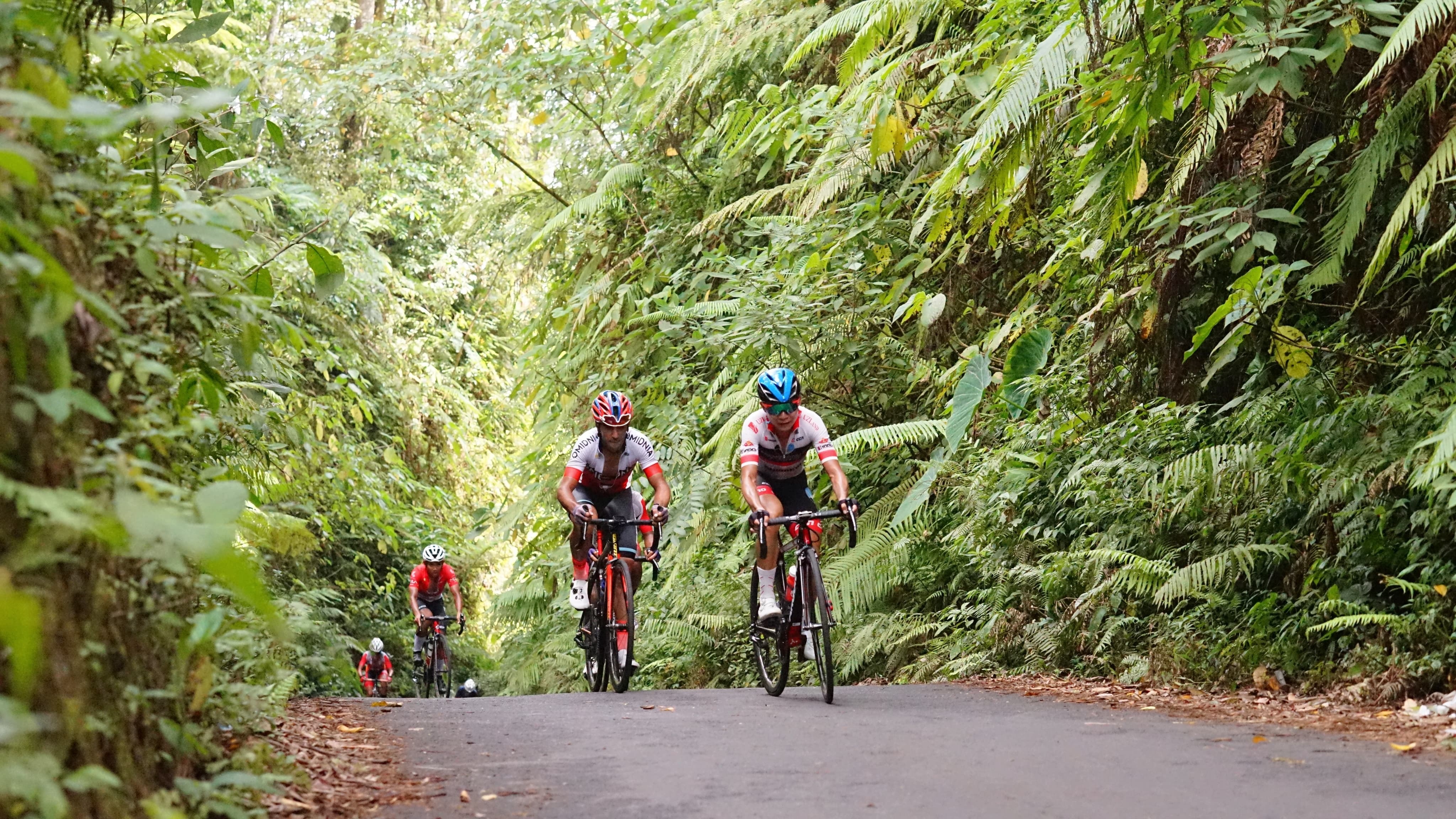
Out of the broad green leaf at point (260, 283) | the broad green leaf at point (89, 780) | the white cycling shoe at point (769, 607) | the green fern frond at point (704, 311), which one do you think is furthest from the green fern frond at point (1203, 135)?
the broad green leaf at point (89, 780)

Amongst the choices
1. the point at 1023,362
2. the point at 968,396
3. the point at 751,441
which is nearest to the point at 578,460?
the point at 751,441

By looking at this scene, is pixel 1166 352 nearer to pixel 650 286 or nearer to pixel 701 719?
pixel 701 719

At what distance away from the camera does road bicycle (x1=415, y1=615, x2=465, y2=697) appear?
1891 centimetres

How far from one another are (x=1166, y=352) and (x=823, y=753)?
5487 millimetres

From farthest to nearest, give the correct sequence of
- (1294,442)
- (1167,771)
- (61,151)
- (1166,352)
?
(1166,352)
(1294,442)
(1167,771)
(61,151)

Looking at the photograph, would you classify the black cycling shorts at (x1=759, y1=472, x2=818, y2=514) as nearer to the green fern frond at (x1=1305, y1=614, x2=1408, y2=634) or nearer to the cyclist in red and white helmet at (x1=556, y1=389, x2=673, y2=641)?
the cyclist in red and white helmet at (x1=556, y1=389, x2=673, y2=641)

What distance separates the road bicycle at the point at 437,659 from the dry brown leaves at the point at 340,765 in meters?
11.0

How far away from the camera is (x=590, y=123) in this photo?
20922 mm

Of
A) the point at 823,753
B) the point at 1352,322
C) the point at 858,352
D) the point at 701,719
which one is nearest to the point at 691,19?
the point at 858,352

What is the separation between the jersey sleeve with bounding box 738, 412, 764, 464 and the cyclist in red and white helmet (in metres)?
0.99

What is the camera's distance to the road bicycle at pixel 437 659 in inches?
744

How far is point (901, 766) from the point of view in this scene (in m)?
5.87

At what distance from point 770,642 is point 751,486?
5.17ft

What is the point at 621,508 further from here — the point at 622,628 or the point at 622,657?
the point at 622,657
